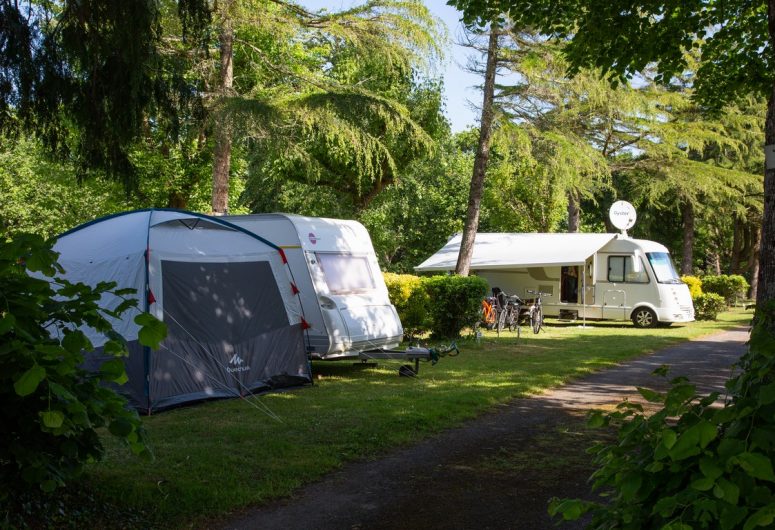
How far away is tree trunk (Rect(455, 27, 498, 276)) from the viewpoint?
1768 centimetres

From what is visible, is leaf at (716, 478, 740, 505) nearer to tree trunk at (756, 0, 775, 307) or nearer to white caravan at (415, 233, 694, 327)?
tree trunk at (756, 0, 775, 307)

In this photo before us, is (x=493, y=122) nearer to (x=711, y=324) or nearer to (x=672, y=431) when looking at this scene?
(x=711, y=324)

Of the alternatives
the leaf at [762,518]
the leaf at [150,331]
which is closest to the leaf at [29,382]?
the leaf at [150,331]

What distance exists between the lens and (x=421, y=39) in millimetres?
14883

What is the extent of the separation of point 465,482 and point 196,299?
14.3 feet

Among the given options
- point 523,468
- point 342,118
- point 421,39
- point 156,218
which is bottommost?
point 523,468

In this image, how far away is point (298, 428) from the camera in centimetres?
749

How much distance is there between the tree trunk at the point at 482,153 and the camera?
17.7m

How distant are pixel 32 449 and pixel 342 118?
37.6ft

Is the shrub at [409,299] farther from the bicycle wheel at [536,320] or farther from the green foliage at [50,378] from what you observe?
the green foliage at [50,378]

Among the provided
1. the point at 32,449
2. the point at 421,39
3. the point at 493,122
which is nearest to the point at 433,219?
the point at 493,122

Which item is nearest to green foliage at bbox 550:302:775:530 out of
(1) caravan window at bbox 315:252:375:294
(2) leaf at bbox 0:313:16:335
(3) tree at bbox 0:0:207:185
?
(2) leaf at bbox 0:313:16:335

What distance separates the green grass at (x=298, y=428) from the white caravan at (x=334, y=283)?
1.84 feet

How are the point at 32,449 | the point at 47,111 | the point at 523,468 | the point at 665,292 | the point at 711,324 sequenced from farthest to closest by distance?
the point at 711,324 → the point at 665,292 → the point at 47,111 → the point at 523,468 → the point at 32,449
